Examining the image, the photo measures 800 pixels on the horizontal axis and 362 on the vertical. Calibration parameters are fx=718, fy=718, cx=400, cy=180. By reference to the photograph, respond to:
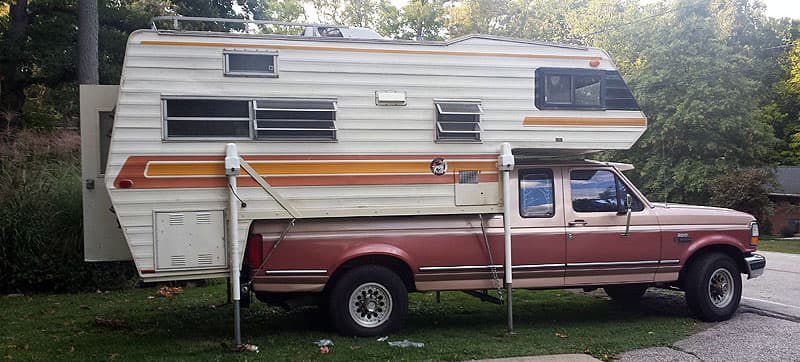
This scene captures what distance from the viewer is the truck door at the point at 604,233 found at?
26.4 ft

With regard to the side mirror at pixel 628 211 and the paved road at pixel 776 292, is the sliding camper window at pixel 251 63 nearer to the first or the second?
the side mirror at pixel 628 211

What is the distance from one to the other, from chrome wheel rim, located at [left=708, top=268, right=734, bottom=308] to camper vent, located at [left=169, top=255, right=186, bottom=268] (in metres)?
5.98

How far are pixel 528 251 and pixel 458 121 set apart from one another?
1637 millimetres

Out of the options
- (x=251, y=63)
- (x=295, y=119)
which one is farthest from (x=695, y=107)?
(x=251, y=63)

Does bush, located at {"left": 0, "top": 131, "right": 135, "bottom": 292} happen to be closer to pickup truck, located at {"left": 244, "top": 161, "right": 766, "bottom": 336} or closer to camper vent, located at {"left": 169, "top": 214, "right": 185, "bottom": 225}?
pickup truck, located at {"left": 244, "top": 161, "right": 766, "bottom": 336}

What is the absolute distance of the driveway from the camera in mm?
6953

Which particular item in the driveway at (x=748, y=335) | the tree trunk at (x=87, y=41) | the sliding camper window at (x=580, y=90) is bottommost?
the driveway at (x=748, y=335)

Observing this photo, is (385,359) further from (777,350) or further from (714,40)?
(714,40)

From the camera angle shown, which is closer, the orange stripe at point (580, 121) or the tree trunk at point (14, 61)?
the orange stripe at point (580, 121)

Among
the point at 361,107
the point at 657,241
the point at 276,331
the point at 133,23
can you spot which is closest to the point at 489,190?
the point at 361,107

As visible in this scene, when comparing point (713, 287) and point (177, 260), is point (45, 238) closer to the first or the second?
point (177, 260)

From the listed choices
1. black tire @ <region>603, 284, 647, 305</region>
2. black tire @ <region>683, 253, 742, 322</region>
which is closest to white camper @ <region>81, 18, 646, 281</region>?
black tire @ <region>683, 253, 742, 322</region>

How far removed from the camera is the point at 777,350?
23.6 ft

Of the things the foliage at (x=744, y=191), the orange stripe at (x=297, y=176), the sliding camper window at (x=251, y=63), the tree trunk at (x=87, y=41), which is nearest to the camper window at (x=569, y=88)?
the orange stripe at (x=297, y=176)
